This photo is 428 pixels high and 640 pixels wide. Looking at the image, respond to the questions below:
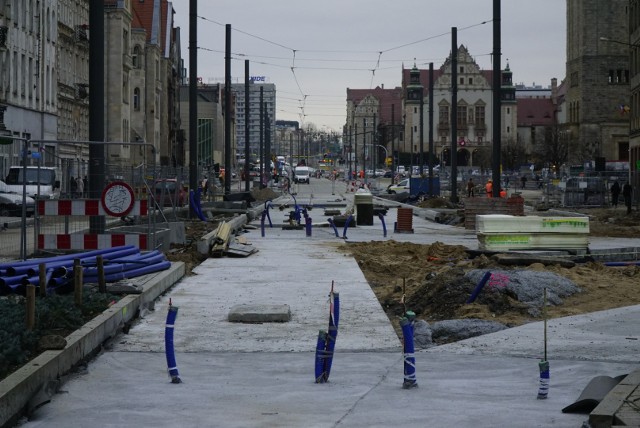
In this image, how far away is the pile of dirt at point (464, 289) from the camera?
15446 millimetres

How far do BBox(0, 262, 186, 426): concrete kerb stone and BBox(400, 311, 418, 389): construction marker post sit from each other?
286cm

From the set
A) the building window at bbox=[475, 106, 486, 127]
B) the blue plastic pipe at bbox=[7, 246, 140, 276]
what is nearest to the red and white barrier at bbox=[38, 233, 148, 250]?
the blue plastic pipe at bbox=[7, 246, 140, 276]

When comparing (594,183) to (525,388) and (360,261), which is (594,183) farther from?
(525,388)

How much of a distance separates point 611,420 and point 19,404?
13.7 feet

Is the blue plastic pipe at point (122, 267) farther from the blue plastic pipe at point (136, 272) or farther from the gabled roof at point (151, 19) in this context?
the gabled roof at point (151, 19)

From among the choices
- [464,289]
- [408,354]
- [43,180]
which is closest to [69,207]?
[43,180]

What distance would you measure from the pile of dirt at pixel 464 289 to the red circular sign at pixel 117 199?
419 cm

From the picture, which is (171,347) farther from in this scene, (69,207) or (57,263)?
(69,207)

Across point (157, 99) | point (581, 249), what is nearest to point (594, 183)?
point (581, 249)

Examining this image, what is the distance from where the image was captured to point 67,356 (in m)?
10.6

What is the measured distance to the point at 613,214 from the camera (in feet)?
177

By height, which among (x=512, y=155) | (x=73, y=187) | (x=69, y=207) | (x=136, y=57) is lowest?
(x=69, y=207)

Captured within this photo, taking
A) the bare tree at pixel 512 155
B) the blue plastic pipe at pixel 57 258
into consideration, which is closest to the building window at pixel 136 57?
the bare tree at pixel 512 155

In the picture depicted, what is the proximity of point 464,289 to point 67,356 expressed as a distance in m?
7.01
